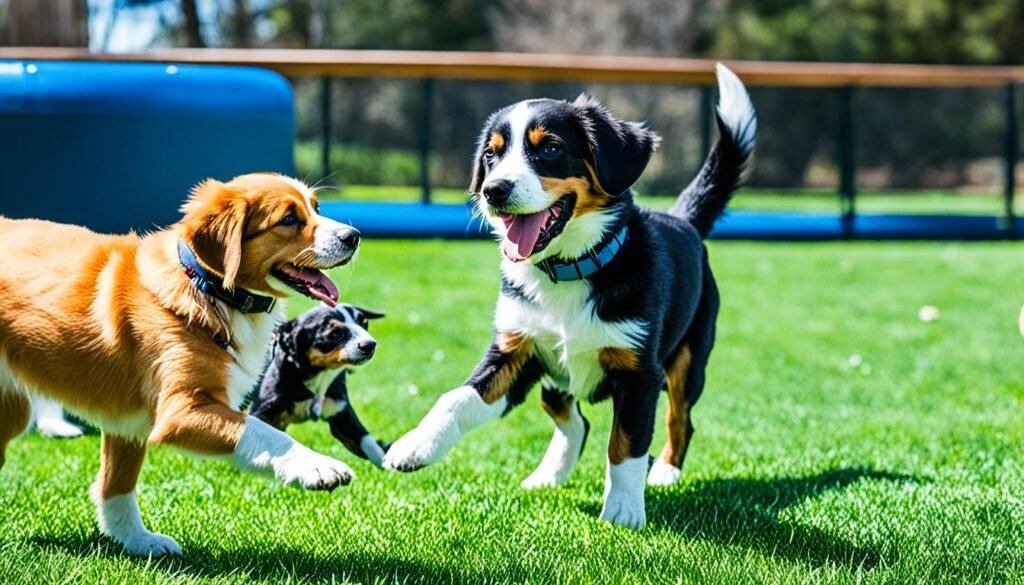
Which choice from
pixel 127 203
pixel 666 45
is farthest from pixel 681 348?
pixel 666 45

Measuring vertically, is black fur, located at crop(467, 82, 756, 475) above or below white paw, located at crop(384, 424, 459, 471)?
above

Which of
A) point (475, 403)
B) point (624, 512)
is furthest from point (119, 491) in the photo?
point (624, 512)

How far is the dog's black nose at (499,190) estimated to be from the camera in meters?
3.86

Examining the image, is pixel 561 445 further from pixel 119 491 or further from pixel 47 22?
pixel 47 22

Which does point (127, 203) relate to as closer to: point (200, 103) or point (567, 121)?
point (200, 103)

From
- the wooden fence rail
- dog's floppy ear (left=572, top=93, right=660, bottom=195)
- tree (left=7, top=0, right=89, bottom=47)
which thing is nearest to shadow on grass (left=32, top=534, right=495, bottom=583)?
dog's floppy ear (left=572, top=93, right=660, bottom=195)

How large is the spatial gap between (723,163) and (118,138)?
3.02 meters

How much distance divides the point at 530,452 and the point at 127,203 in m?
2.40

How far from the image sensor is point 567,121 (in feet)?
13.4

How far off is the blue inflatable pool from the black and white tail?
2184 mm

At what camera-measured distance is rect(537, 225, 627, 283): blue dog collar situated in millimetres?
4168

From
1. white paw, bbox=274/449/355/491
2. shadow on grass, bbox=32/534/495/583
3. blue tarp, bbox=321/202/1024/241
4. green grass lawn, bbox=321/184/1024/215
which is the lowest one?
green grass lawn, bbox=321/184/1024/215

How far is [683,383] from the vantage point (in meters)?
4.98

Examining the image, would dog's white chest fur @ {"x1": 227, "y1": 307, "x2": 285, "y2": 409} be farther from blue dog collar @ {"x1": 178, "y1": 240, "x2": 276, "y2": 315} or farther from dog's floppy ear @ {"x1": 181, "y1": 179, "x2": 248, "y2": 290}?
dog's floppy ear @ {"x1": 181, "y1": 179, "x2": 248, "y2": 290}
